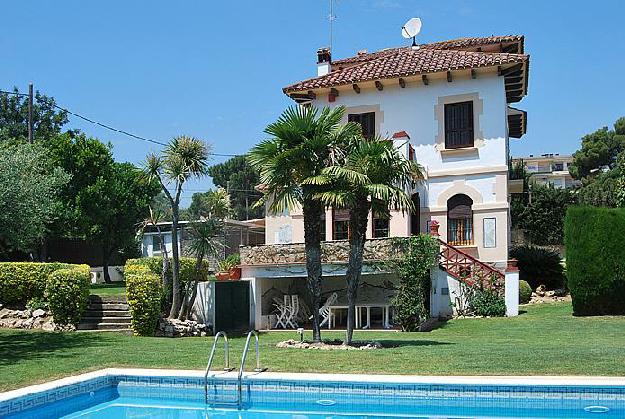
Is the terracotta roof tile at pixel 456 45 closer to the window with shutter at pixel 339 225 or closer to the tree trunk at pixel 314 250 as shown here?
the window with shutter at pixel 339 225

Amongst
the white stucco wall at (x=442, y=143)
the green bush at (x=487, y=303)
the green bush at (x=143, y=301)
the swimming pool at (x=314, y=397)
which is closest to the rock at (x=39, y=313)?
the green bush at (x=143, y=301)

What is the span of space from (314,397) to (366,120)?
720 inches

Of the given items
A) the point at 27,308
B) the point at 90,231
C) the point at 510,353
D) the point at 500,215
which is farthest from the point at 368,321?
the point at 90,231

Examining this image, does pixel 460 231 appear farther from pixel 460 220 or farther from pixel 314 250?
pixel 314 250

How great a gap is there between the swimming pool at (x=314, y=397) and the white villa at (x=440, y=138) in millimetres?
11446

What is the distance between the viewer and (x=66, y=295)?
2075cm

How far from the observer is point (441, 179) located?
27109 mm

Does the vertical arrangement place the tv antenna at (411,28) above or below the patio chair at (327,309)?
above

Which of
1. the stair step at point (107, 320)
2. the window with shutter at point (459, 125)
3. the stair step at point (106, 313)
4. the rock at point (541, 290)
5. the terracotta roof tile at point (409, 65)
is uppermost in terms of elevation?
the terracotta roof tile at point (409, 65)

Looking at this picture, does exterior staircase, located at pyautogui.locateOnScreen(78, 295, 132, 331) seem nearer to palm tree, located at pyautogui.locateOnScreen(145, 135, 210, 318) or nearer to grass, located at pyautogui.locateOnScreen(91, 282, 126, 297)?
grass, located at pyautogui.locateOnScreen(91, 282, 126, 297)

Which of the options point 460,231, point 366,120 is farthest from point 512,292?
point 366,120

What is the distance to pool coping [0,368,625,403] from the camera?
1096 centimetres

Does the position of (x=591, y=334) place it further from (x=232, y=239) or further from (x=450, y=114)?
(x=232, y=239)

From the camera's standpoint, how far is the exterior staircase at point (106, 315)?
70.3 feet
